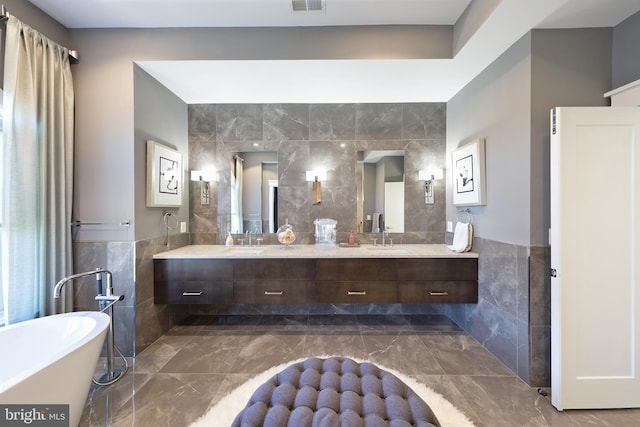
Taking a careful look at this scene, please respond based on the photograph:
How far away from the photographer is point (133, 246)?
2.28 meters

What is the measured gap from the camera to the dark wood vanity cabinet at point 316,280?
252 centimetres

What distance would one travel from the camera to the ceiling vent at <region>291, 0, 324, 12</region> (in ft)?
6.52

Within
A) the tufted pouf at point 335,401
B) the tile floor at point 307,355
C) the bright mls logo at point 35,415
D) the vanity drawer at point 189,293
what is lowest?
the tile floor at point 307,355

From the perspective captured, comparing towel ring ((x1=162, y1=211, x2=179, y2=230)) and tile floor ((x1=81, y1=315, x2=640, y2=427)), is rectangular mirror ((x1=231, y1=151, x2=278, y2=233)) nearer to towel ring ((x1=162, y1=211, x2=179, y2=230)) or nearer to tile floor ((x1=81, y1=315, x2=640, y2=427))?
towel ring ((x1=162, y1=211, x2=179, y2=230))

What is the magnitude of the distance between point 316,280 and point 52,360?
185cm

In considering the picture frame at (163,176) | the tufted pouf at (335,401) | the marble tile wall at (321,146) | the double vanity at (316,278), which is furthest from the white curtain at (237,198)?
the tufted pouf at (335,401)

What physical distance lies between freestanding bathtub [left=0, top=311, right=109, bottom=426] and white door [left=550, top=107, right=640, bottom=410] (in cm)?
302

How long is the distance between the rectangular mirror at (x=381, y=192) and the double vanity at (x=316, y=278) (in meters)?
0.75

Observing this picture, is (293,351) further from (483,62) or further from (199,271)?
(483,62)

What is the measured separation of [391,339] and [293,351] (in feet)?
3.35

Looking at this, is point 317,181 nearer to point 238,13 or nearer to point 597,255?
point 238,13

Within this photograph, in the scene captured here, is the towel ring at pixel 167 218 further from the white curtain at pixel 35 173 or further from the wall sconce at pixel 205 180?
the white curtain at pixel 35 173

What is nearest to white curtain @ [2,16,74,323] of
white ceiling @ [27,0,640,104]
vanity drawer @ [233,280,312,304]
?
white ceiling @ [27,0,640,104]

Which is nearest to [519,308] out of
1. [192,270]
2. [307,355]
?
[307,355]
